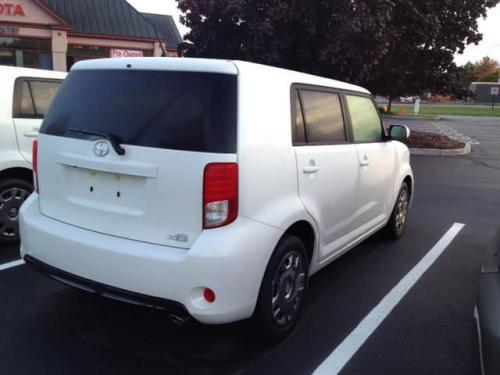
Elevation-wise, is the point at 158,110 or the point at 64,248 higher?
the point at 158,110

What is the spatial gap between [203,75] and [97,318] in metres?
1.92

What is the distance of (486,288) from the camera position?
2.31m

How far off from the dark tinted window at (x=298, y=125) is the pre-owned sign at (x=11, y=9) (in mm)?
20450

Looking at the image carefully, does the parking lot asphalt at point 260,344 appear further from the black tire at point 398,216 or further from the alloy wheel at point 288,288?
the black tire at point 398,216

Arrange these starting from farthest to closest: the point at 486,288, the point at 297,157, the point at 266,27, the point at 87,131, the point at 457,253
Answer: the point at 266,27 < the point at 457,253 < the point at 297,157 < the point at 87,131 < the point at 486,288

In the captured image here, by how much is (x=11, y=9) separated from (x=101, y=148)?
20468 millimetres

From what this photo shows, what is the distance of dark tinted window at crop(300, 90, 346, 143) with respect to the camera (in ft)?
11.4

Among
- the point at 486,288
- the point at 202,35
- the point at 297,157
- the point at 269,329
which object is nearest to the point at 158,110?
the point at 297,157

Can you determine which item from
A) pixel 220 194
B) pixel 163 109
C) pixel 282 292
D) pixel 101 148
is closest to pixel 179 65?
pixel 163 109

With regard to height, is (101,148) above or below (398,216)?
above

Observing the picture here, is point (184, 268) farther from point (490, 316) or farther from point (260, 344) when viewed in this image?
point (490, 316)

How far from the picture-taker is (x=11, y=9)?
19.9m

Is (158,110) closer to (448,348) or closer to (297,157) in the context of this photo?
(297,157)

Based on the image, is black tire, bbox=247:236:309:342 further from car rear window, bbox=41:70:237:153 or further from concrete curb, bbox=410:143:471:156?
concrete curb, bbox=410:143:471:156
